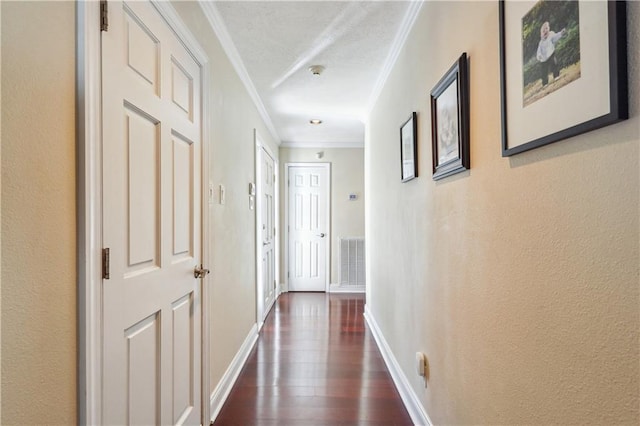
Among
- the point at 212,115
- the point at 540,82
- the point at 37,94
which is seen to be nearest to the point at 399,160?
the point at 212,115

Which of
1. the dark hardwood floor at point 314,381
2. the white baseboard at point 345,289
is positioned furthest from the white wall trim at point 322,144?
the dark hardwood floor at point 314,381

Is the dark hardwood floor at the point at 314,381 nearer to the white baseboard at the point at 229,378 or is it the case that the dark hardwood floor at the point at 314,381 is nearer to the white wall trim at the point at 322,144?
the white baseboard at the point at 229,378

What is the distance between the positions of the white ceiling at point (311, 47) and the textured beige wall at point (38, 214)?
1156mm

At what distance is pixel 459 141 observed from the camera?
4.15 feet

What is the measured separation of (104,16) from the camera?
969 mm

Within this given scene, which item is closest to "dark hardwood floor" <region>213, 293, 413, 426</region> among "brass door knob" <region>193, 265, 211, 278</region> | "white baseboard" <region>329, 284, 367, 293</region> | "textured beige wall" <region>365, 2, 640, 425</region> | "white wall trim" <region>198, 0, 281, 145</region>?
"textured beige wall" <region>365, 2, 640, 425</region>

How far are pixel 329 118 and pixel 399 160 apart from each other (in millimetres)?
1875

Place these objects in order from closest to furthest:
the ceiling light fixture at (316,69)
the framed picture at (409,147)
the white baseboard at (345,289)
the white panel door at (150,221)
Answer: the white panel door at (150,221) → the framed picture at (409,147) → the ceiling light fixture at (316,69) → the white baseboard at (345,289)

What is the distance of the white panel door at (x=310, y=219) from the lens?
5.17 m

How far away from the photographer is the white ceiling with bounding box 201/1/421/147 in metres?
1.82

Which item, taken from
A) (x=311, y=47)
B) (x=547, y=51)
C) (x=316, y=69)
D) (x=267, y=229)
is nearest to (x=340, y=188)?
(x=267, y=229)

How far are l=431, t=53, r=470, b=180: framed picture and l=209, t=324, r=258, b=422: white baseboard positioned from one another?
1.73m

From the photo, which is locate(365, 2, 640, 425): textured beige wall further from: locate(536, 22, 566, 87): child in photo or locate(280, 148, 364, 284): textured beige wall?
locate(280, 148, 364, 284): textured beige wall

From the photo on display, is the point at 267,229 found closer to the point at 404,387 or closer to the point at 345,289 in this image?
the point at 345,289
